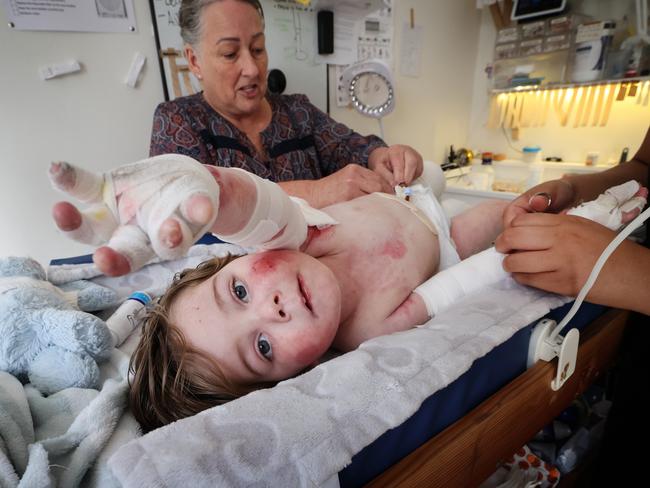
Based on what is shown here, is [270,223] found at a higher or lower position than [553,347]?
higher

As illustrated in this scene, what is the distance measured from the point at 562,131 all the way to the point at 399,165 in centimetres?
182

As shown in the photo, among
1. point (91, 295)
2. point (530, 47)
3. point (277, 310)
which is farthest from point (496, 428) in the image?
point (530, 47)

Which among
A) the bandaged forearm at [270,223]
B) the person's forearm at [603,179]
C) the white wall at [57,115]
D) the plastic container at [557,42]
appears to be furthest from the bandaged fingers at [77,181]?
the plastic container at [557,42]

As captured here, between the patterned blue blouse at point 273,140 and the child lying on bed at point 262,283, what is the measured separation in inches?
22.5

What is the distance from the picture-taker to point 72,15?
135cm

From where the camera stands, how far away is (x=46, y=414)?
53 cm

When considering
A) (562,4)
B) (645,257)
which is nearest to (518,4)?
(562,4)

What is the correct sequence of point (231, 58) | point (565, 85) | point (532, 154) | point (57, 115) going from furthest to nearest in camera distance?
point (532, 154) < point (565, 85) < point (57, 115) < point (231, 58)

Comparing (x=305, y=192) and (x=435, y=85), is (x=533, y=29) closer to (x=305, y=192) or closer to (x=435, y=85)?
(x=435, y=85)

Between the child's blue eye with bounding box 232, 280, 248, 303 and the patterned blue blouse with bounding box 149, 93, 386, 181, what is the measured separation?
75 centimetres

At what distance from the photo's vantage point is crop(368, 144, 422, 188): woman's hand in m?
1.16

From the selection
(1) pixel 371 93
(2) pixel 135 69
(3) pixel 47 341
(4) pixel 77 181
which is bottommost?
(3) pixel 47 341

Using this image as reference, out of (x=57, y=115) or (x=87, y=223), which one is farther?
(x=57, y=115)

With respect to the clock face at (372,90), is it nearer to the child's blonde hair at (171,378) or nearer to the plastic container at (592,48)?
the plastic container at (592,48)
